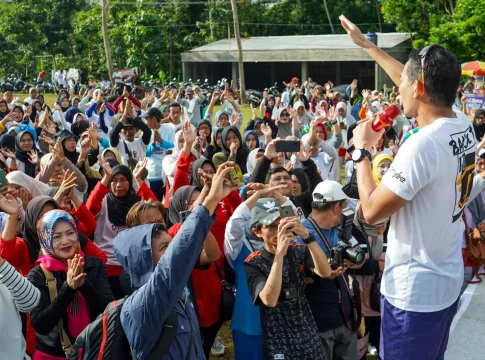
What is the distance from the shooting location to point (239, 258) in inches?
166

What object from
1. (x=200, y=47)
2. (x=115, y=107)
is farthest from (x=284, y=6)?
(x=115, y=107)

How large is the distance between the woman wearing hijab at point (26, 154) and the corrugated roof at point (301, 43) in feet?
93.0

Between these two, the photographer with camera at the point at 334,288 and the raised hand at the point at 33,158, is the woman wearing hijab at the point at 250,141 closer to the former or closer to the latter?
the raised hand at the point at 33,158

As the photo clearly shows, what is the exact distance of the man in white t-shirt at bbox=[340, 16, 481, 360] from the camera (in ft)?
8.05

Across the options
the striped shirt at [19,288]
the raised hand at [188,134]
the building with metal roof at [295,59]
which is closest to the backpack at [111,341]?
the striped shirt at [19,288]

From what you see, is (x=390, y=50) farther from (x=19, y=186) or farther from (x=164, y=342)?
(x=164, y=342)

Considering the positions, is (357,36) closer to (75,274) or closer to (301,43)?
(75,274)

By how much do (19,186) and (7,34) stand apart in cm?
4486

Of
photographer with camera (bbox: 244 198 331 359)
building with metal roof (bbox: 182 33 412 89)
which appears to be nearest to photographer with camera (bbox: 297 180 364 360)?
photographer with camera (bbox: 244 198 331 359)

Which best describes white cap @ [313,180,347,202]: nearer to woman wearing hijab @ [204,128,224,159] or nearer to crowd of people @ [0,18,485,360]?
crowd of people @ [0,18,485,360]

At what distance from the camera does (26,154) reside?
7.82m

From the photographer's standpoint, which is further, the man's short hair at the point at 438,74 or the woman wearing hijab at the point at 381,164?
the woman wearing hijab at the point at 381,164

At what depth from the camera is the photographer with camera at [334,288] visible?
12.6ft

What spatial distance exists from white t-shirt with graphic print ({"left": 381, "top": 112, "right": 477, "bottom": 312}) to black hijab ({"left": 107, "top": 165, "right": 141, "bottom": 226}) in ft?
10.7
